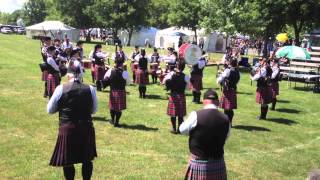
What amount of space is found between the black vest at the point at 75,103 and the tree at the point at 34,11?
103 m

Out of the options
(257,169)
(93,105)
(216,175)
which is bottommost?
(257,169)

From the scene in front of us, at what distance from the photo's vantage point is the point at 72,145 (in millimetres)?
7316

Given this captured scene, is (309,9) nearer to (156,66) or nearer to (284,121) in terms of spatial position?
(156,66)

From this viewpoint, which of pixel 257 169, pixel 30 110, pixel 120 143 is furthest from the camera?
pixel 30 110

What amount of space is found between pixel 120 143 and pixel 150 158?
1.28 m

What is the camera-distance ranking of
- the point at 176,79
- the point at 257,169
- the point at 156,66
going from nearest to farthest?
1. the point at 257,169
2. the point at 176,79
3. the point at 156,66

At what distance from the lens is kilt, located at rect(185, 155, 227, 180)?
6.35 m

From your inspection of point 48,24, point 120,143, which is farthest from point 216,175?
point 48,24

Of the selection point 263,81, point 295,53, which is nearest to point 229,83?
point 263,81

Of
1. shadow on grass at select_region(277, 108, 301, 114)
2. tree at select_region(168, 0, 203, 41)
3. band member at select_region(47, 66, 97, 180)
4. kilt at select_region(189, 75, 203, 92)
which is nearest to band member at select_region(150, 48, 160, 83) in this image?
kilt at select_region(189, 75, 203, 92)

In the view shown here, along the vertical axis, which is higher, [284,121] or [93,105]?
[93,105]

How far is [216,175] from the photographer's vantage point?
21.3 ft

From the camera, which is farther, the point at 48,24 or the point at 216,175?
the point at 48,24

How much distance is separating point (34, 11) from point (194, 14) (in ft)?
208
